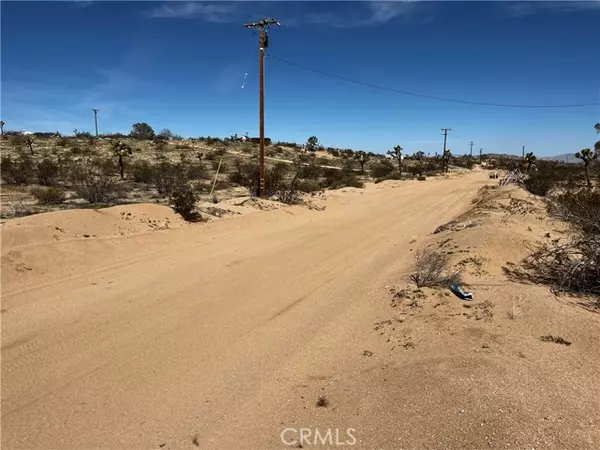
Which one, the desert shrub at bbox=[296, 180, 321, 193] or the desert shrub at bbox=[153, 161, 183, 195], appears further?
the desert shrub at bbox=[296, 180, 321, 193]

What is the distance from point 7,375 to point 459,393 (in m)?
5.00

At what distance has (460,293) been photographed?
6.50 metres

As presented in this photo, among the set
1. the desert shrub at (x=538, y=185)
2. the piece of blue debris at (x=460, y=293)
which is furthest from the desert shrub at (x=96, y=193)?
the desert shrub at (x=538, y=185)

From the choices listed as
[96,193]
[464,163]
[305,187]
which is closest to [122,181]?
[96,193]

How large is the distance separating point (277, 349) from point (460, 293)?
295 cm

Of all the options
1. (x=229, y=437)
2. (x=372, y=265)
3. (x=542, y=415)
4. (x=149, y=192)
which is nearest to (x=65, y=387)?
(x=229, y=437)

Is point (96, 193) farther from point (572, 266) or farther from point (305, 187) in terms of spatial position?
point (572, 266)

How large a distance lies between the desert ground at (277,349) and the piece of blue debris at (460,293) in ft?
0.42

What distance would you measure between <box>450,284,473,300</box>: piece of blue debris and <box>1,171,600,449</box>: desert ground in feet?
0.42

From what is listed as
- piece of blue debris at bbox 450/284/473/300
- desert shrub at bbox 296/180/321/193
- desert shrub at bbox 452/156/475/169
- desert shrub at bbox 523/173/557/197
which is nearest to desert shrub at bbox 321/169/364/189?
desert shrub at bbox 296/180/321/193

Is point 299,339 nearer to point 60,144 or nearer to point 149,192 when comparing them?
point 149,192

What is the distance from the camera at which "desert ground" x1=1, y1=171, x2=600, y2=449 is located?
3857mm

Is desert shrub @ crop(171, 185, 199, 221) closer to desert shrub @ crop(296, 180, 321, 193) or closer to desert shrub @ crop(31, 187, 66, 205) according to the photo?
desert shrub @ crop(31, 187, 66, 205)

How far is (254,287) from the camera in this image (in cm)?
823
